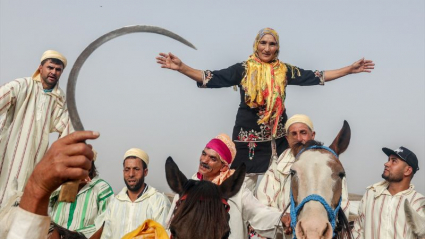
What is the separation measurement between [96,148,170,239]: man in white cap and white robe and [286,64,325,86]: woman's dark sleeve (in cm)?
248

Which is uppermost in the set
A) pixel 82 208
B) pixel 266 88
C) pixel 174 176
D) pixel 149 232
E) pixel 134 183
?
pixel 266 88

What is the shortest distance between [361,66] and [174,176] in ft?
10.2

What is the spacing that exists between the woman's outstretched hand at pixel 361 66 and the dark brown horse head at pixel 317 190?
6.07 ft

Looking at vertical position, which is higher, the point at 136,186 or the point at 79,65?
the point at 79,65

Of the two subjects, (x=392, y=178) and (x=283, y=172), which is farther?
(x=392, y=178)

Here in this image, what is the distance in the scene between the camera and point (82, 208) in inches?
323

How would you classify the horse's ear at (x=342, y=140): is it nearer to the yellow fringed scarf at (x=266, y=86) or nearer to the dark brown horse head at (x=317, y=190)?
the dark brown horse head at (x=317, y=190)

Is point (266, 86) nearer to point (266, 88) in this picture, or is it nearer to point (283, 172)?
point (266, 88)

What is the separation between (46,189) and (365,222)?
6.15m

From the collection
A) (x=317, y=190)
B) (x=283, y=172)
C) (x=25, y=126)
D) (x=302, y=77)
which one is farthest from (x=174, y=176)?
(x=25, y=126)

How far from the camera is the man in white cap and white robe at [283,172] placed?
6.12 metres

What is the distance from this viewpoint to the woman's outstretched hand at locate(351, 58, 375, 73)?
6922 millimetres

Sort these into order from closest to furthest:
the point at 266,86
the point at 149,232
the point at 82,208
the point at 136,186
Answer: the point at 149,232
the point at 266,86
the point at 136,186
the point at 82,208

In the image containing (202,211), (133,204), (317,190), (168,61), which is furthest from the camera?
(133,204)
